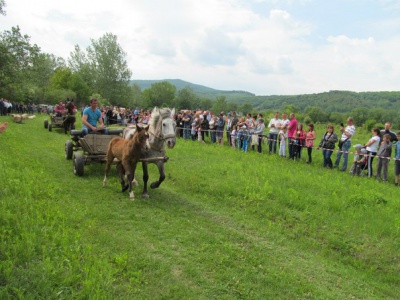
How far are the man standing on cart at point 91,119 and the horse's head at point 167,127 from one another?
305cm

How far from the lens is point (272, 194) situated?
8797mm

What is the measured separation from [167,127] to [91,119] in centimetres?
379

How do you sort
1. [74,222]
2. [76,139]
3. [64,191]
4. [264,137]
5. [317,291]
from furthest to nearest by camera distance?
[264,137], [76,139], [64,191], [74,222], [317,291]

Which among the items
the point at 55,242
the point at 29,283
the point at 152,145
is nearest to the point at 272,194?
the point at 152,145

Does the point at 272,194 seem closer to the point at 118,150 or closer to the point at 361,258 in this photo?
the point at 361,258

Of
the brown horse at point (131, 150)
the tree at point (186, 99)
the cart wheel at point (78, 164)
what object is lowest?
the cart wheel at point (78, 164)

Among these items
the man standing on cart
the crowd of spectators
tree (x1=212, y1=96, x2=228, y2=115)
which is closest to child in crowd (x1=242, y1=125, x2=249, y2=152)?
the crowd of spectators

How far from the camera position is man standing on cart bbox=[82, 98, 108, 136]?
1027 cm

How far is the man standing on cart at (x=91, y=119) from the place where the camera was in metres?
10.3

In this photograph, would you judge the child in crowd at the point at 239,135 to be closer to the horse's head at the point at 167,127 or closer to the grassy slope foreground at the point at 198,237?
A: the grassy slope foreground at the point at 198,237

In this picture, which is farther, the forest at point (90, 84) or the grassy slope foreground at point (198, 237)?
the forest at point (90, 84)

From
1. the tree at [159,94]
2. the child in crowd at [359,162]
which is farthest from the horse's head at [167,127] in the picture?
the tree at [159,94]

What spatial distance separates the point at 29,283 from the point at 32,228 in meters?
1.55

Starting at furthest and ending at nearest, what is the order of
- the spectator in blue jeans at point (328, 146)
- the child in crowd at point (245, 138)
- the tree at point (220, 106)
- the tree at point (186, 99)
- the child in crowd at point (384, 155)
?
the tree at point (220, 106)
the tree at point (186, 99)
the child in crowd at point (245, 138)
the spectator in blue jeans at point (328, 146)
the child in crowd at point (384, 155)
